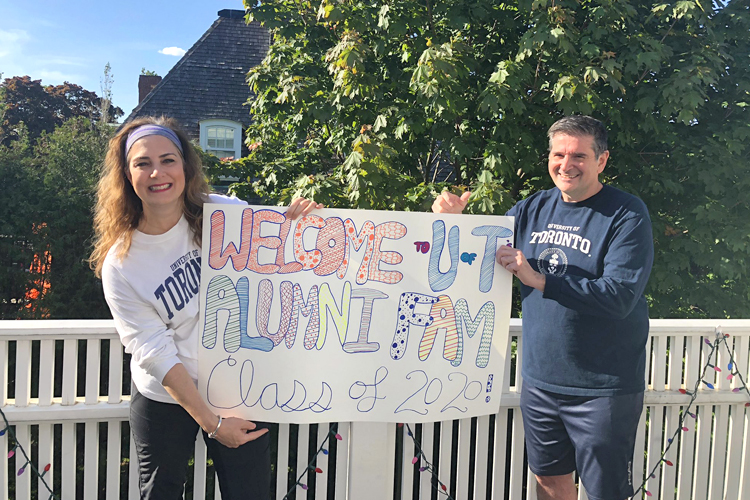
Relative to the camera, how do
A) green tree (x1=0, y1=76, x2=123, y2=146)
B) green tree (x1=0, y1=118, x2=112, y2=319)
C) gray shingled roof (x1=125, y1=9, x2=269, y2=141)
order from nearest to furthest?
1. green tree (x1=0, y1=118, x2=112, y2=319)
2. gray shingled roof (x1=125, y1=9, x2=269, y2=141)
3. green tree (x1=0, y1=76, x2=123, y2=146)

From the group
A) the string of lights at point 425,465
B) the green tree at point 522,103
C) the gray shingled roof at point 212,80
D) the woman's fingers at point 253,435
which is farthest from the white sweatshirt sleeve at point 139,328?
the gray shingled roof at point 212,80

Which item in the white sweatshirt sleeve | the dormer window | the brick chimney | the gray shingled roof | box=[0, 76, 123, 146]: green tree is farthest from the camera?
box=[0, 76, 123, 146]: green tree

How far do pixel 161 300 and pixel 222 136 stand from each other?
14.6m

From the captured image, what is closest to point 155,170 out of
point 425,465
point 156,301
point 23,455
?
point 156,301

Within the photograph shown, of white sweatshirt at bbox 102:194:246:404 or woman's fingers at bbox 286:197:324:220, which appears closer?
white sweatshirt at bbox 102:194:246:404

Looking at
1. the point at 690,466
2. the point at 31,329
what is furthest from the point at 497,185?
the point at 31,329

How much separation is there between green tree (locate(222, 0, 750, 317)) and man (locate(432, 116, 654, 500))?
1.80 metres

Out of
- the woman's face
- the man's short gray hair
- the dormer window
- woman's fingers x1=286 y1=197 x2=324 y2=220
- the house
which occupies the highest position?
the house

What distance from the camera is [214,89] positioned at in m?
16.0

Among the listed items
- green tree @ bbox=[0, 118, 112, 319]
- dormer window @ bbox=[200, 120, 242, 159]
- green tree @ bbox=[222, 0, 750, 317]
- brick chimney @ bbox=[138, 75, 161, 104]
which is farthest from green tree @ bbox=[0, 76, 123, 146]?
green tree @ bbox=[222, 0, 750, 317]

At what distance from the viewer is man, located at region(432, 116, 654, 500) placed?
1931mm

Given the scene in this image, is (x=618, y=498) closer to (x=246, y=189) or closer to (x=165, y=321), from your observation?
(x=165, y=321)

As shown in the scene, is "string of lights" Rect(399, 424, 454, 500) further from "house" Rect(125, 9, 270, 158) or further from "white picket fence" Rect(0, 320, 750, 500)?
"house" Rect(125, 9, 270, 158)

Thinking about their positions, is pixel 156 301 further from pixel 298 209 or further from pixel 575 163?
pixel 575 163
